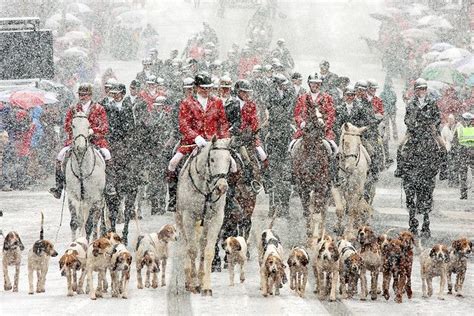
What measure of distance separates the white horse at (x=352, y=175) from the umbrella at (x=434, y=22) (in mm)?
30190

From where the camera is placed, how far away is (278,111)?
78.8ft

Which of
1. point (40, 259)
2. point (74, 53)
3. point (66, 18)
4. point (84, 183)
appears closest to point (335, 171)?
point (84, 183)

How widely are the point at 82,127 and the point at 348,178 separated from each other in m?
4.61

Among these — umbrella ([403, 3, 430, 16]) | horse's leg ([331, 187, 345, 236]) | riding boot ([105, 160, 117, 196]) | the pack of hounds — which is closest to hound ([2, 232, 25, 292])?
the pack of hounds

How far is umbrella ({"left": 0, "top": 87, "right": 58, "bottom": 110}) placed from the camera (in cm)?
2936

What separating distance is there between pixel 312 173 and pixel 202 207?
16.1ft

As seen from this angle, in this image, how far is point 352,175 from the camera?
2097 cm

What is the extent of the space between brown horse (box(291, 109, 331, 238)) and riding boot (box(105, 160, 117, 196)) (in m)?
2.75

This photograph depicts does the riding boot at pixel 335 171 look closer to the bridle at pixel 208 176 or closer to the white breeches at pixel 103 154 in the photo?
the white breeches at pixel 103 154

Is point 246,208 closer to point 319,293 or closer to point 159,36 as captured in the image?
point 319,293

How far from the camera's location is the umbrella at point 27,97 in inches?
1156

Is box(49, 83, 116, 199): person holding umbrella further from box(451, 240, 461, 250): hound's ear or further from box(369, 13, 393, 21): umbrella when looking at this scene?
box(369, 13, 393, 21): umbrella

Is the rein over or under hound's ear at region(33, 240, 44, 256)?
over

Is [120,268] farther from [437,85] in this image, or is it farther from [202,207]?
[437,85]
